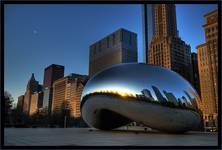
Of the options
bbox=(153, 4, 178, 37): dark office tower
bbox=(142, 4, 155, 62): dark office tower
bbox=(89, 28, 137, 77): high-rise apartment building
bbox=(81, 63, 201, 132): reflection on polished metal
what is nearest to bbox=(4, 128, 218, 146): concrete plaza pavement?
bbox=(81, 63, 201, 132): reflection on polished metal

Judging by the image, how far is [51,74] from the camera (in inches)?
7092

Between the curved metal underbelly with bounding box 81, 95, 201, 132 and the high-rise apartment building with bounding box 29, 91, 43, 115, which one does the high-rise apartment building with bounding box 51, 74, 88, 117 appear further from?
the curved metal underbelly with bounding box 81, 95, 201, 132

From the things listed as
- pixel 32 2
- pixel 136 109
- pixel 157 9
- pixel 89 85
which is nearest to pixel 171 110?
pixel 136 109

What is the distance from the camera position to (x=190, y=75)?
334 feet

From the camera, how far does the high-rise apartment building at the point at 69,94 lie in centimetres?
12457

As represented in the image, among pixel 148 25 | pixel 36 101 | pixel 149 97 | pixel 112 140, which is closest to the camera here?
pixel 112 140

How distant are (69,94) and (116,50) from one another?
35.7 metres

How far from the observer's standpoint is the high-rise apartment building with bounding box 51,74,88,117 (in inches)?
4904

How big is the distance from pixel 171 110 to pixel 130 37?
369 ft

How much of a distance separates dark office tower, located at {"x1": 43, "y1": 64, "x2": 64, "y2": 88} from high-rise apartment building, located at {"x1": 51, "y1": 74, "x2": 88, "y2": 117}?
20.7m

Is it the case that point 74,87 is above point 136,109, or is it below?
above

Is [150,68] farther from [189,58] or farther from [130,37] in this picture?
[130,37]

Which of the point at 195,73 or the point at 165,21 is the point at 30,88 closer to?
the point at 165,21

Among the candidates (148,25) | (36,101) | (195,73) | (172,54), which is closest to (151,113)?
(172,54)
